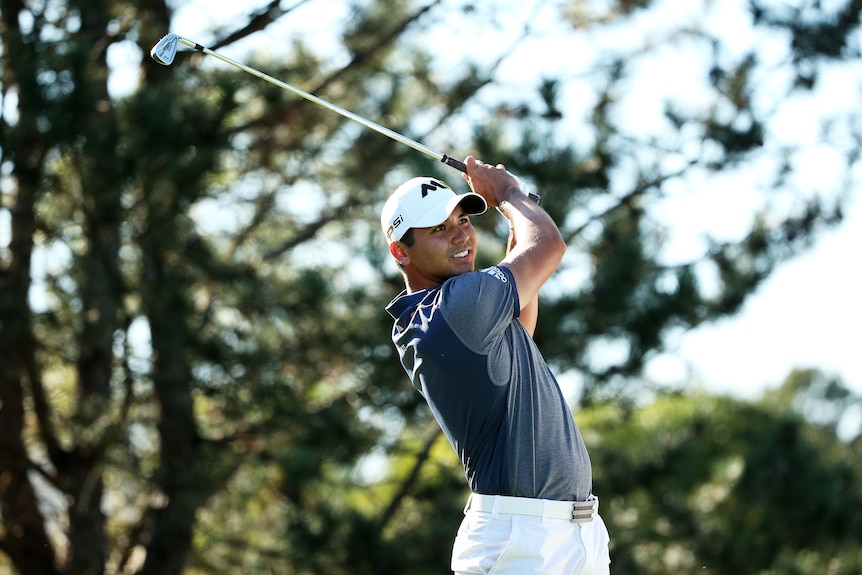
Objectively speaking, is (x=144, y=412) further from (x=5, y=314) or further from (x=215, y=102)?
(x=215, y=102)

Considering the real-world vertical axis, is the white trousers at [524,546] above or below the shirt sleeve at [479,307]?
below

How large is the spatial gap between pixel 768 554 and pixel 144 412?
4315 mm

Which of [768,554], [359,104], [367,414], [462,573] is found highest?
[462,573]

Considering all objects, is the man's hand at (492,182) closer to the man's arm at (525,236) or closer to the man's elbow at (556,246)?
the man's arm at (525,236)

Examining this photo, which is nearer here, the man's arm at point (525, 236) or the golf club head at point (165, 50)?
the man's arm at point (525, 236)

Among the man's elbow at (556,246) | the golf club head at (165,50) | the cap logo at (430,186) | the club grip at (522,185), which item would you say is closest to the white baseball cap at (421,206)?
the cap logo at (430,186)

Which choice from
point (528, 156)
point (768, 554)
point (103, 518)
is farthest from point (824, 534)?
point (103, 518)

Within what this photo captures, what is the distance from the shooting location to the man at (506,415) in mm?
2668

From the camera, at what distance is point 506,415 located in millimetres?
2707

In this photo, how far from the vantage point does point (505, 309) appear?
8.77ft

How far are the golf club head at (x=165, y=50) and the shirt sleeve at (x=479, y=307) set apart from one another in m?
1.49

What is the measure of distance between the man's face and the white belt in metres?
0.55

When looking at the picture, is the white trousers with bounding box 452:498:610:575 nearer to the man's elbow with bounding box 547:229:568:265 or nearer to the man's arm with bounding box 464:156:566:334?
the man's arm with bounding box 464:156:566:334

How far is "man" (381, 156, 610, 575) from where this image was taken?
267cm
